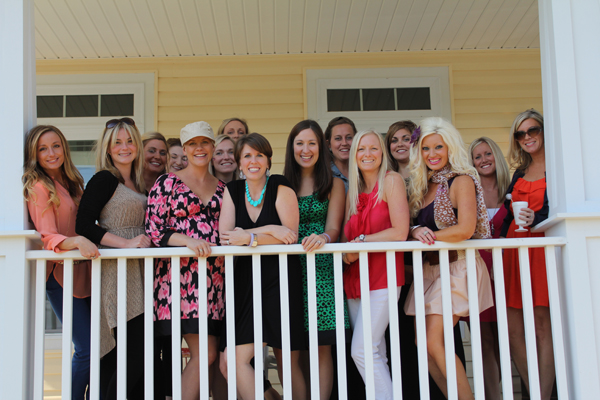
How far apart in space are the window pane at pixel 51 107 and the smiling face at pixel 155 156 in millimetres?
2057

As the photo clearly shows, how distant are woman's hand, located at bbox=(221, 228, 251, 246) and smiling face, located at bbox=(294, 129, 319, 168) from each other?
650 millimetres

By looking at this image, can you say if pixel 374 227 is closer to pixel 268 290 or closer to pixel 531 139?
pixel 268 290

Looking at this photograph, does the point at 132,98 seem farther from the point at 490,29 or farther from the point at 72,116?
the point at 490,29

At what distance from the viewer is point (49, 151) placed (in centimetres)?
311

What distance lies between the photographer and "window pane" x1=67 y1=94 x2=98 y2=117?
18.1 feet

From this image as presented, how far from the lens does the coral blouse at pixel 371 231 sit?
3061 mm

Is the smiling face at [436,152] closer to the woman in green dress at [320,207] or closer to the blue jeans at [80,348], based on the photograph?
the woman in green dress at [320,207]

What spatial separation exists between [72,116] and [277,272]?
3.46 m

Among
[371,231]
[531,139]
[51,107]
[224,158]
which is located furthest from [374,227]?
[51,107]

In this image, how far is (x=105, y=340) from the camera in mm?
3115

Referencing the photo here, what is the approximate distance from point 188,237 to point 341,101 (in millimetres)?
3024

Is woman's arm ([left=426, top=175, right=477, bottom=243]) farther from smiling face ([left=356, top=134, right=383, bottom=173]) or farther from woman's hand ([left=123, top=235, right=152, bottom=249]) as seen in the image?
woman's hand ([left=123, top=235, right=152, bottom=249])

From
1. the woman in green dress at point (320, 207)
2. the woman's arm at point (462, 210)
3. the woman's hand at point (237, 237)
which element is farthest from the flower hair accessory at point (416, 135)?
the woman's hand at point (237, 237)
